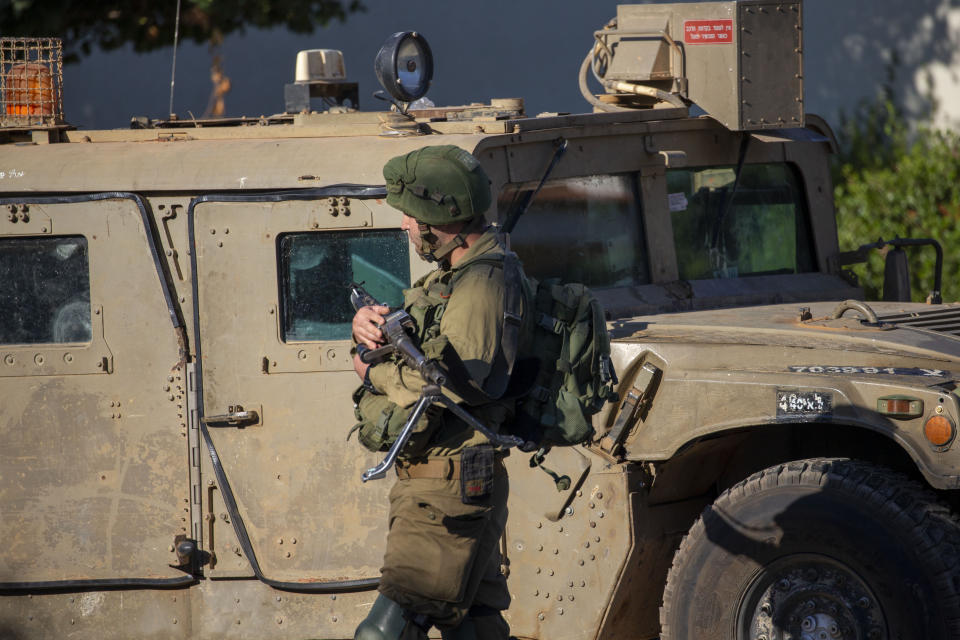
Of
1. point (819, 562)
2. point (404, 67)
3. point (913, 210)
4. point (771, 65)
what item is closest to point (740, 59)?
point (771, 65)

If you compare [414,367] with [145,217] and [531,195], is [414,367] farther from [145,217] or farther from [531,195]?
[145,217]

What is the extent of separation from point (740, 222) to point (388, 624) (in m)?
2.40

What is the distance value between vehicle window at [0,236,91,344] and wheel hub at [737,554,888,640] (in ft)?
7.39

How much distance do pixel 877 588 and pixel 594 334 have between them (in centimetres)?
102

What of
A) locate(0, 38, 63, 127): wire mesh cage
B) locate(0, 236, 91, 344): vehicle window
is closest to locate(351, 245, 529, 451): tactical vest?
locate(0, 236, 91, 344): vehicle window

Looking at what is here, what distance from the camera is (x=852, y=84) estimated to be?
10.9 metres

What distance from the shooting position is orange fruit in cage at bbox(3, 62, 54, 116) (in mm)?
4934

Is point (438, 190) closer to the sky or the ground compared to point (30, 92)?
closer to the ground

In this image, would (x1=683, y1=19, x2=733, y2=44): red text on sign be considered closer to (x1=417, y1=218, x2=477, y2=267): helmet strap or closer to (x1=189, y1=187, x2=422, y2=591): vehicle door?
(x1=189, y1=187, x2=422, y2=591): vehicle door

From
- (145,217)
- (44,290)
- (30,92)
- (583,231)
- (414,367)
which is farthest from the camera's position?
(30,92)

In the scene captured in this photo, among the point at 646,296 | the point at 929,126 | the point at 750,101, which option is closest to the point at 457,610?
the point at 646,296

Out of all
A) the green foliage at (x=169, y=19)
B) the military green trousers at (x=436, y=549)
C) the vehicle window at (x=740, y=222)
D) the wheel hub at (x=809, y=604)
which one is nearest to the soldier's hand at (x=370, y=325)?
the military green trousers at (x=436, y=549)

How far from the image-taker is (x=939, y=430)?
3646mm

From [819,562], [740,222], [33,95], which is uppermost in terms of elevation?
[33,95]
